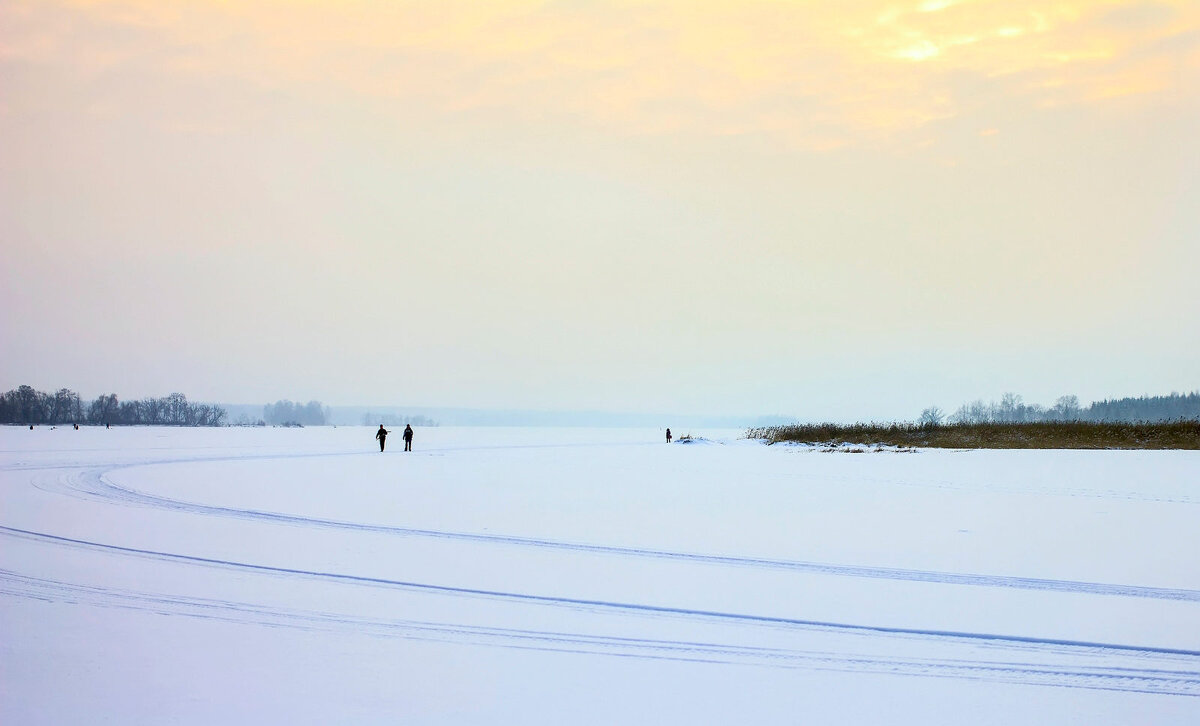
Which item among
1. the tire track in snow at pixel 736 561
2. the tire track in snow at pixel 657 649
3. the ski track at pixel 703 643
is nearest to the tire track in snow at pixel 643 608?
the ski track at pixel 703 643

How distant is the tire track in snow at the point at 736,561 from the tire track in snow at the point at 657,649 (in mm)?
3089

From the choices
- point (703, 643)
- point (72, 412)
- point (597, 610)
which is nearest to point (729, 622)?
point (703, 643)

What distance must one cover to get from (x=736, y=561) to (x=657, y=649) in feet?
14.0

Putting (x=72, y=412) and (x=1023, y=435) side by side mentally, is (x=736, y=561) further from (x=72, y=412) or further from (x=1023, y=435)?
(x=72, y=412)

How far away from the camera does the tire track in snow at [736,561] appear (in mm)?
9234

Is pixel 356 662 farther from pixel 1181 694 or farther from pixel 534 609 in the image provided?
pixel 1181 694

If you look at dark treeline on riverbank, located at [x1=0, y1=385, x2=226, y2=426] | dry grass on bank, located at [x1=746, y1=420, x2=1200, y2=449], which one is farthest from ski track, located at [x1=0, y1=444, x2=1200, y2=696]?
dark treeline on riverbank, located at [x1=0, y1=385, x2=226, y2=426]

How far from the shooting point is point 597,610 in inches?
322

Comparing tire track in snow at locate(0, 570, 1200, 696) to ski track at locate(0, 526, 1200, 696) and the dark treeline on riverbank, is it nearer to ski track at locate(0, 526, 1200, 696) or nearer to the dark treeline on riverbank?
ski track at locate(0, 526, 1200, 696)

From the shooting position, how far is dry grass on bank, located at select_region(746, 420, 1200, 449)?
3650cm

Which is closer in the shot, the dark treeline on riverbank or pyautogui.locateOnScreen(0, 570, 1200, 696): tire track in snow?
pyautogui.locateOnScreen(0, 570, 1200, 696): tire track in snow

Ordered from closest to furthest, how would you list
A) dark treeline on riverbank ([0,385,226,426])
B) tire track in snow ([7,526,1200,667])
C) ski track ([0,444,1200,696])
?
ski track ([0,444,1200,696])
tire track in snow ([7,526,1200,667])
dark treeline on riverbank ([0,385,226,426])

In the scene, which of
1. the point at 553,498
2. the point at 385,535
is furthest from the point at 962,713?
the point at 553,498

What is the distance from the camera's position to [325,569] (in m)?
10.1
